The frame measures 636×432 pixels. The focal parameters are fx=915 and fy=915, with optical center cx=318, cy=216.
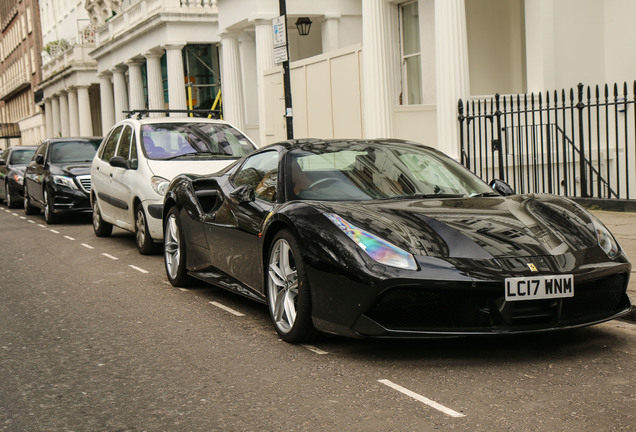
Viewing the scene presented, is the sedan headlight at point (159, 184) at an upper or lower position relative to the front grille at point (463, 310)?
upper

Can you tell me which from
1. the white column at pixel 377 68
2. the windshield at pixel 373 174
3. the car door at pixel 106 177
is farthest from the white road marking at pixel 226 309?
the white column at pixel 377 68

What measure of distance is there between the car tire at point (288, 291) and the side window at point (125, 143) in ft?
21.4

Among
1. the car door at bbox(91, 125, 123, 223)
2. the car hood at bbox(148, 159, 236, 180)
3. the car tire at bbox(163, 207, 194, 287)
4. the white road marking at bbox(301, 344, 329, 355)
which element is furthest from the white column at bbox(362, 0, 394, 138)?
the white road marking at bbox(301, 344, 329, 355)

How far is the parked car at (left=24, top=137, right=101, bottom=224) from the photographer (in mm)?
16656

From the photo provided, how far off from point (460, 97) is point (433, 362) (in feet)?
33.5

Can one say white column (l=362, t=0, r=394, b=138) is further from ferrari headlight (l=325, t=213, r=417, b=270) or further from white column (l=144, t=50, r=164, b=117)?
white column (l=144, t=50, r=164, b=117)

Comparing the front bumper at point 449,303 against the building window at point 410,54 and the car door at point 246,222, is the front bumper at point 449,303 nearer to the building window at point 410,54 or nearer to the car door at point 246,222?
the car door at point 246,222

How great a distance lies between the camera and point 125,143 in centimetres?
1260

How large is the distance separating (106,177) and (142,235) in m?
1.87

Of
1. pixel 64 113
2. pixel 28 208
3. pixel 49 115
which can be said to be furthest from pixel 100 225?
pixel 49 115

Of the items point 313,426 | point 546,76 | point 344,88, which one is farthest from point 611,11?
point 313,426

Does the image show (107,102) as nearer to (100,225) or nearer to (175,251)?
(100,225)

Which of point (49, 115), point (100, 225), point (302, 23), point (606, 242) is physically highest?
point (302, 23)

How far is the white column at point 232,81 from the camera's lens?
2523 centimetres
